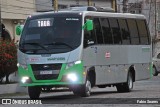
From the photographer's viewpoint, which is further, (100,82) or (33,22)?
(100,82)

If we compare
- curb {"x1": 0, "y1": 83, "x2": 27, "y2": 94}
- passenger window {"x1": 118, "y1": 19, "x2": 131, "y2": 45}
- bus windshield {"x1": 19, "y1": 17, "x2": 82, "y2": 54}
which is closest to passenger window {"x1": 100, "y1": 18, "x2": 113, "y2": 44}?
passenger window {"x1": 118, "y1": 19, "x2": 131, "y2": 45}

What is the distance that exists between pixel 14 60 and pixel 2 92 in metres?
2.37

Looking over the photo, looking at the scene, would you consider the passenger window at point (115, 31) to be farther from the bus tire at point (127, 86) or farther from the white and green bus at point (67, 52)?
the bus tire at point (127, 86)

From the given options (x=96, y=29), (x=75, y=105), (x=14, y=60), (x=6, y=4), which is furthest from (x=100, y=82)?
(x=6, y=4)

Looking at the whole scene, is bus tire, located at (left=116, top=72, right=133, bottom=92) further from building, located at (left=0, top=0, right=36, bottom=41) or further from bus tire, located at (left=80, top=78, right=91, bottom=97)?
building, located at (left=0, top=0, right=36, bottom=41)

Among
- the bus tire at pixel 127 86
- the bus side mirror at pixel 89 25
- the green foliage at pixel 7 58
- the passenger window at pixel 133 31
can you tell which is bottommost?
the bus tire at pixel 127 86

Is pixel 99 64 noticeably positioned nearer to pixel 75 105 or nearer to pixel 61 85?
pixel 61 85

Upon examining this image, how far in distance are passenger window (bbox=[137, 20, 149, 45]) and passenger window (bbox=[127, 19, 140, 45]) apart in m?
0.39

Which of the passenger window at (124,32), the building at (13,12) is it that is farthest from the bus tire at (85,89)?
the building at (13,12)

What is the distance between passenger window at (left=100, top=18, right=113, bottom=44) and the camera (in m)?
21.1

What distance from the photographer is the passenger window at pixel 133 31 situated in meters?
23.9

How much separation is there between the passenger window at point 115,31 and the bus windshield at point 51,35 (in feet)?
10.3

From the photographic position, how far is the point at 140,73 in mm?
24922

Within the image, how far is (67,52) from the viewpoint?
1836 cm
